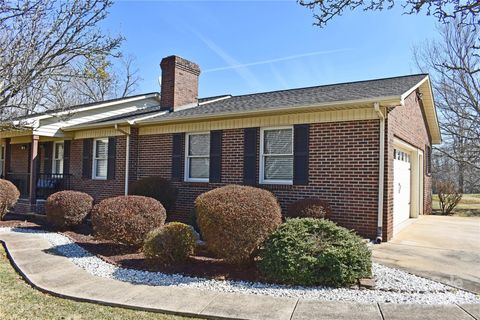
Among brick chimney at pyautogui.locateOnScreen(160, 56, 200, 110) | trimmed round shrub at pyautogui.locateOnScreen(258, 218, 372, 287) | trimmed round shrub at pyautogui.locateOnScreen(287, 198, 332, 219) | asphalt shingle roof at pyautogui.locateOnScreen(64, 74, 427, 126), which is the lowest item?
trimmed round shrub at pyautogui.locateOnScreen(258, 218, 372, 287)

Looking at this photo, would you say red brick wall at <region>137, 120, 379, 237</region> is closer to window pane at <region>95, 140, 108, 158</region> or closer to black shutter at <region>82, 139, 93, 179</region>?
window pane at <region>95, 140, 108, 158</region>

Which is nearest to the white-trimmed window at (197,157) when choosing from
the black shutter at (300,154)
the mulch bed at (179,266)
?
the black shutter at (300,154)

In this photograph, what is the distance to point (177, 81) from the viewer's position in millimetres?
14039

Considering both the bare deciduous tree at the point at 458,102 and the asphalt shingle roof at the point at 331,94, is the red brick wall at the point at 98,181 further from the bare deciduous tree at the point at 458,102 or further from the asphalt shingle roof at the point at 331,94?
the bare deciduous tree at the point at 458,102

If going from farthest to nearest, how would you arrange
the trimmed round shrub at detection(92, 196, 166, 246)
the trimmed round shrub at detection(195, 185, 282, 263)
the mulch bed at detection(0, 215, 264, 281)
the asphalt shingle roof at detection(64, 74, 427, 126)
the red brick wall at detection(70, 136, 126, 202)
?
the red brick wall at detection(70, 136, 126, 202) → the asphalt shingle roof at detection(64, 74, 427, 126) → the trimmed round shrub at detection(92, 196, 166, 246) → the mulch bed at detection(0, 215, 264, 281) → the trimmed round shrub at detection(195, 185, 282, 263)

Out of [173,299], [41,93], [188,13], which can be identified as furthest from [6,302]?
[188,13]

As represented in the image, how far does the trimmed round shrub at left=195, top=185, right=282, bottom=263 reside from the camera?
588cm

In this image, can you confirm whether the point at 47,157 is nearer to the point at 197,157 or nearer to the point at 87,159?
the point at 87,159

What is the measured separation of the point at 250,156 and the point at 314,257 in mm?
4594

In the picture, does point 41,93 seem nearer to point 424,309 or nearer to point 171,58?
point 171,58

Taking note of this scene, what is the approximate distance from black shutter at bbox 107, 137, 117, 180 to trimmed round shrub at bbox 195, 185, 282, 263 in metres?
7.63

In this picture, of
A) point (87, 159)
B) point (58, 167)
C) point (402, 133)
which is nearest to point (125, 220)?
point (87, 159)

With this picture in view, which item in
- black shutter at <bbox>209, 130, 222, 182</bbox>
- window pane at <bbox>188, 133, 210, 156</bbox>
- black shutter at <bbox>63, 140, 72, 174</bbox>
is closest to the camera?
black shutter at <bbox>209, 130, 222, 182</bbox>

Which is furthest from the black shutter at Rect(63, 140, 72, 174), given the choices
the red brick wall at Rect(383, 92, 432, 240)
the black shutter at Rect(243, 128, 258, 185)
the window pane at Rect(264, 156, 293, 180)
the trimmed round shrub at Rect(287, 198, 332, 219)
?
the red brick wall at Rect(383, 92, 432, 240)
